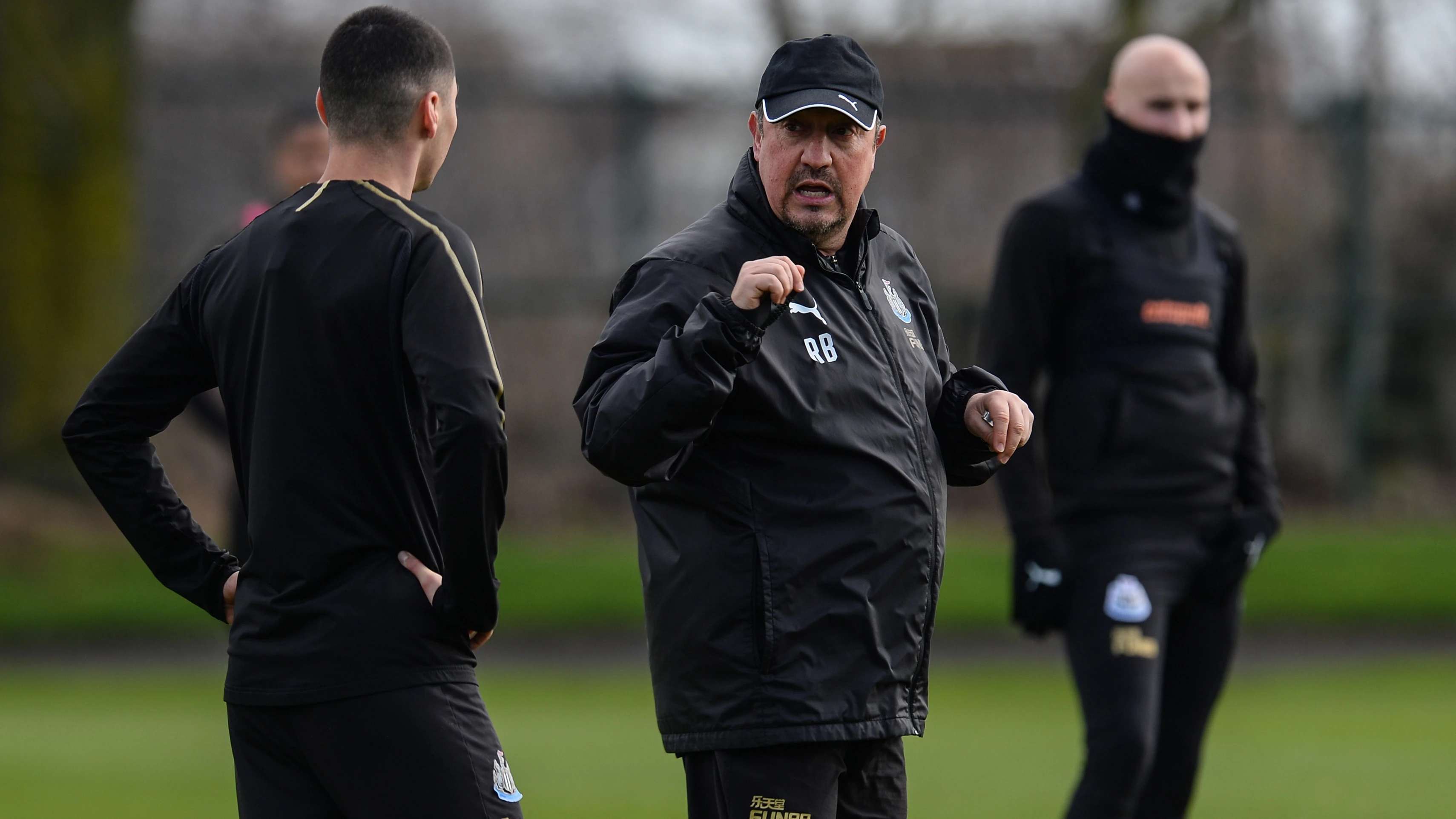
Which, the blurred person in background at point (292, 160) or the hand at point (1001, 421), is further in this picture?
the blurred person in background at point (292, 160)

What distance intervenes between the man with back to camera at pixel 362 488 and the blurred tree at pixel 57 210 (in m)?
11.8

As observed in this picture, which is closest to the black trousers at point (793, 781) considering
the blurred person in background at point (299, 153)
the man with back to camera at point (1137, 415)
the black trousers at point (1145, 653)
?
the black trousers at point (1145, 653)

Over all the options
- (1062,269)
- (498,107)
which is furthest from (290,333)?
(498,107)

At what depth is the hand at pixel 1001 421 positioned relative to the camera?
159 inches

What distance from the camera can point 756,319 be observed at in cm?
368

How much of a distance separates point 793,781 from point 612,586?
10.4 meters

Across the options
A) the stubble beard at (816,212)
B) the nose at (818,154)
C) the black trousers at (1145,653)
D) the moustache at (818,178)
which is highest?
the nose at (818,154)

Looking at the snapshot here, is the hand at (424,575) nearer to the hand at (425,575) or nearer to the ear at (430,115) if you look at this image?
the hand at (425,575)

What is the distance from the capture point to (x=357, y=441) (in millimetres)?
3666

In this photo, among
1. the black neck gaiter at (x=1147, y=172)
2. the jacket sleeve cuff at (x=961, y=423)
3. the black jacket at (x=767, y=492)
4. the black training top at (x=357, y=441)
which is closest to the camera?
the black training top at (x=357, y=441)

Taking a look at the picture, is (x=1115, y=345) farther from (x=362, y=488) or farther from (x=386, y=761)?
(x=386, y=761)

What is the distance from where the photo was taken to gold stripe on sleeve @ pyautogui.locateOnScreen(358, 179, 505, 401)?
3646 millimetres

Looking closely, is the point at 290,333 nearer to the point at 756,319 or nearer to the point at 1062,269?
the point at 756,319

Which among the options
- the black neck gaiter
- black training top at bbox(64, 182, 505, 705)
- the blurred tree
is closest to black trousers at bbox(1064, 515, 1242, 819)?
the black neck gaiter
